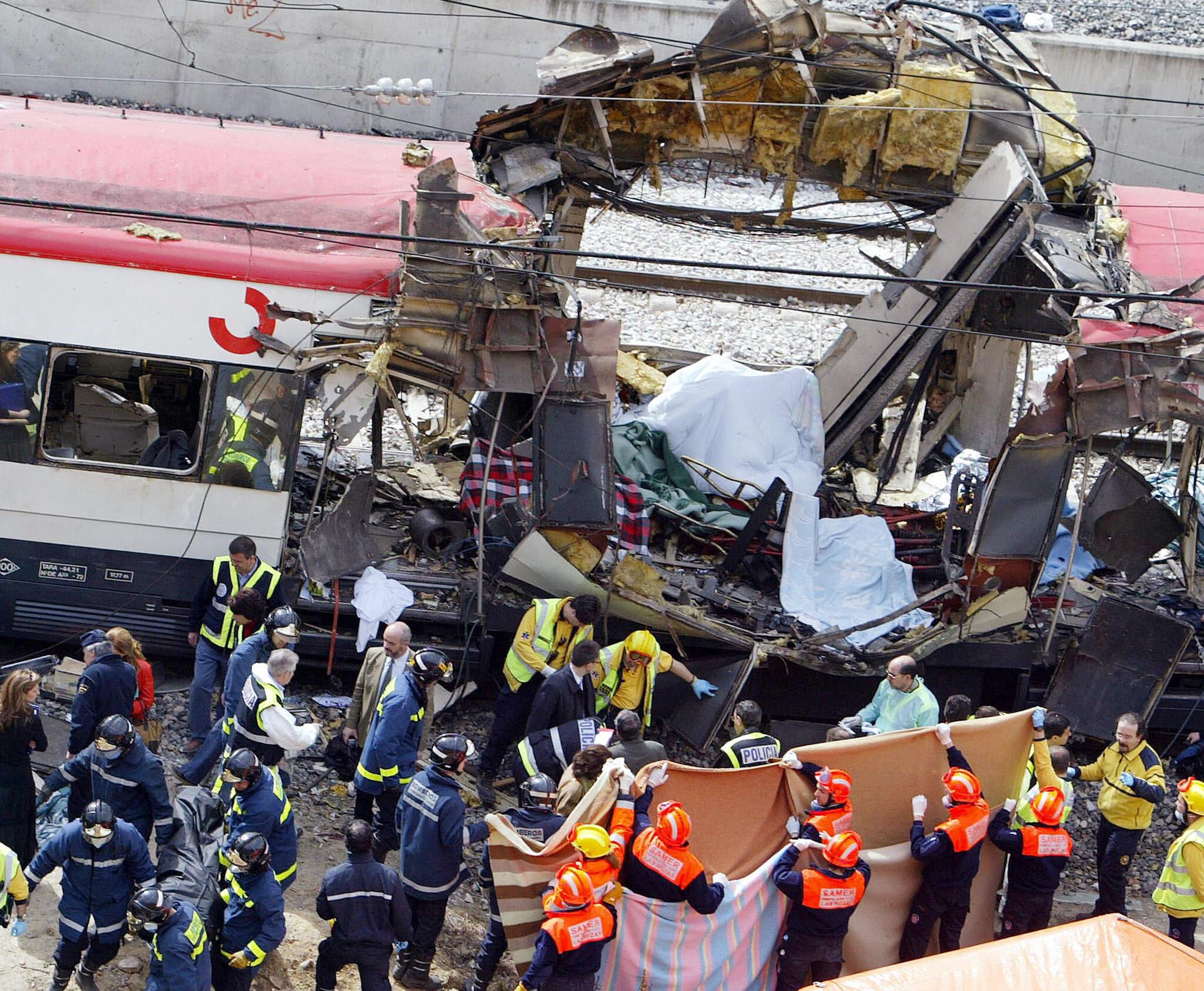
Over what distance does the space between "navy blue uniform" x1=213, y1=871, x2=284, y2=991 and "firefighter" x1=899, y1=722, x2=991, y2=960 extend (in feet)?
10.6

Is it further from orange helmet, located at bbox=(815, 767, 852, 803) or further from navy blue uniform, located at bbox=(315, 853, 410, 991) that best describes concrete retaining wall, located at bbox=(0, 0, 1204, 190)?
navy blue uniform, located at bbox=(315, 853, 410, 991)

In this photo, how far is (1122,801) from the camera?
824cm

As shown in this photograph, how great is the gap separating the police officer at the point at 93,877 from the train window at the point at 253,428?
11.2 feet

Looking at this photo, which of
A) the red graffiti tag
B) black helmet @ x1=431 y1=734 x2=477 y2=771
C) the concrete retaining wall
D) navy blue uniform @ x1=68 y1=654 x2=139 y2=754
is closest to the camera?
black helmet @ x1=431 y1=734 x2=477 y2=771

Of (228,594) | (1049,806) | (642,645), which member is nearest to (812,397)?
(642,645)

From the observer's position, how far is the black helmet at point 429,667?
24.3ft

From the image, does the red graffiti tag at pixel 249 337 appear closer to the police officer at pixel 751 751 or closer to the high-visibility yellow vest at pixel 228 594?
the high-visibility yellow vest at pixel 228 594

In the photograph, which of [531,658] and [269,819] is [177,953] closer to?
[269,819]

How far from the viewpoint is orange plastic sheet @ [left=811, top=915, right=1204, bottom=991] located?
5.49 m

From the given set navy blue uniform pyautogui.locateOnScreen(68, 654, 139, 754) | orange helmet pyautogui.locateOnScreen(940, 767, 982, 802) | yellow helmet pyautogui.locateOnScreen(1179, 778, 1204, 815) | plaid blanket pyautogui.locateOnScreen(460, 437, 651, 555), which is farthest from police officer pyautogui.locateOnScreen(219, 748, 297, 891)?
yellow helmet pyautogui.locateOnScreen(1179, 778, 1204, 815)

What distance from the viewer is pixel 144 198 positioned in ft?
30.7

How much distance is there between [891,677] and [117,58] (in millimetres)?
14675

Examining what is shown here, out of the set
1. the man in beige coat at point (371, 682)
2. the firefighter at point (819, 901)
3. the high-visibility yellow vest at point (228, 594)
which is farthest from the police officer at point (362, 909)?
the high-visibility yellow vest at point (228, 594)

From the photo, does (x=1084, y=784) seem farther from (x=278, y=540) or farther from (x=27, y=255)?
(x=27, y=255)
